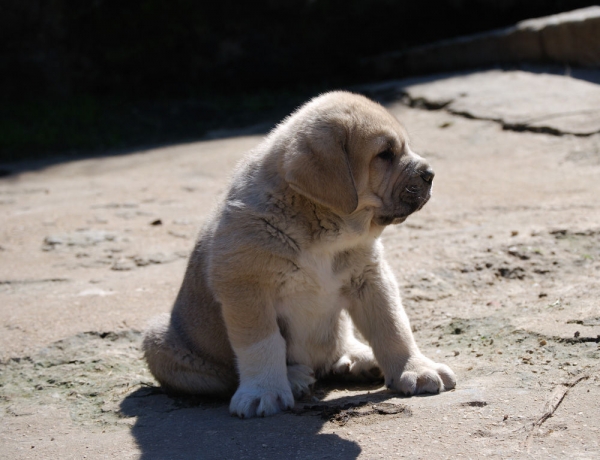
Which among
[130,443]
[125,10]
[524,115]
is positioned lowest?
[130,443]

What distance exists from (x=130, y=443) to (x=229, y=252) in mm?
985

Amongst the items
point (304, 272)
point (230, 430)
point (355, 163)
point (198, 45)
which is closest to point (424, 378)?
point (304, 272)

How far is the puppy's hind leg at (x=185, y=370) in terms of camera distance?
416 cm

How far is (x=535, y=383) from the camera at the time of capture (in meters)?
3.52

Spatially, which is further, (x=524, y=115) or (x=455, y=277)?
(x=524, y=115)

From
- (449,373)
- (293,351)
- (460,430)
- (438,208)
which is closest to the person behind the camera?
(460,430)

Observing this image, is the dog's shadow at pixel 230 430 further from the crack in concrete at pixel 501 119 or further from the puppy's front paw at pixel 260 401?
the crack in concrete at pixel 501 119

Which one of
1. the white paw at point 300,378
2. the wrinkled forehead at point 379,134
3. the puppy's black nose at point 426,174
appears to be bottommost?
the white paw at point 300,378

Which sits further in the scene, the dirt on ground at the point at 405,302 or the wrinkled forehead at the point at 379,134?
the wrinkled forehead at the point at 379,134

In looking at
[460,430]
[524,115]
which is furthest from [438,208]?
[460,430]

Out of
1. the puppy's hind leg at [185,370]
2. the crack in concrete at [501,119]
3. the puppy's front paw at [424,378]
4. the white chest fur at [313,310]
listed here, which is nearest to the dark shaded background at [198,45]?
the crack in concrete at [501,119]

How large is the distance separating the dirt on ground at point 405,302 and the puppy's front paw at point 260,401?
6cm

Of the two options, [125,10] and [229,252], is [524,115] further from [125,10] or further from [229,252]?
[125,10]

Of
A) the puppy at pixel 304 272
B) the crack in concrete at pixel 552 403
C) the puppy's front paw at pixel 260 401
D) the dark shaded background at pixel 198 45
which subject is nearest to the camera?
the crack in concrete at pixel 552 403
